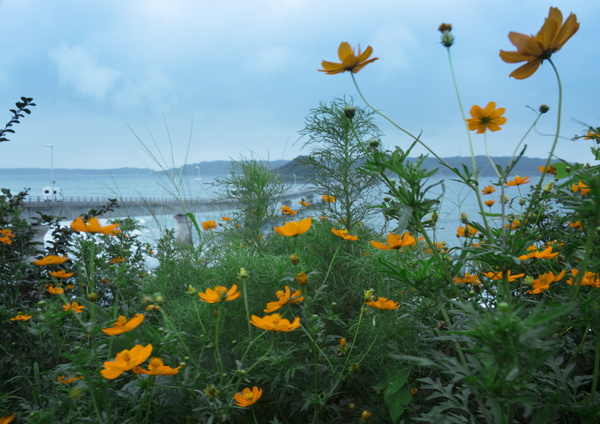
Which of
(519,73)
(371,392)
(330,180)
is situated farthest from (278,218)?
(519,73)

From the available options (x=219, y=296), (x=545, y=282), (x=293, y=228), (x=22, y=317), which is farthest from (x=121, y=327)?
(x=545, y=282)

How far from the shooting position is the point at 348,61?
927 millimetres

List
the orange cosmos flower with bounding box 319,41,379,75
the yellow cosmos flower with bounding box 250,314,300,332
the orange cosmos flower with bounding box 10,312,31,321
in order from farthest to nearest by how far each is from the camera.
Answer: the orange cosmos flower with bounding box 10,312,31,321 → the orange cosmos flower with bounding box 319,41,379,75 → the yellow cosmos flower with bounding box 250,314,300,332

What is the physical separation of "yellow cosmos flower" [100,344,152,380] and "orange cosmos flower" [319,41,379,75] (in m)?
0.72

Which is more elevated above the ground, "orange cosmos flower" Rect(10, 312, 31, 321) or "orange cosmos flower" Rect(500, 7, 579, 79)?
"orange cosmos flower" Rect(500, 7, 579, 79)

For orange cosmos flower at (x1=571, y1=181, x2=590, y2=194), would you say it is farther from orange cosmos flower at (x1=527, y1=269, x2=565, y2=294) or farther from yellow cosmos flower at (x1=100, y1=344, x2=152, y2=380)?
yellow cosmos flower at (x1=100, y1=344, x2=152, y2=380)

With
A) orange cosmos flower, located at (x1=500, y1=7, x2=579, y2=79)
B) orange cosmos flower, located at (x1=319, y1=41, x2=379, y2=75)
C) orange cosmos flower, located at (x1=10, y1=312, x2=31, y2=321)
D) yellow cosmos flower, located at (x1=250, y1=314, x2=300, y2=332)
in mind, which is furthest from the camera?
orange cosmos flower, located at (x1=10, y1=312, x2=31, y2=321)

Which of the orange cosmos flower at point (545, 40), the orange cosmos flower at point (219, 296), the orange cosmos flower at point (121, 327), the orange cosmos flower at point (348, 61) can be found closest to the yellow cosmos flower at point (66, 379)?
the orange cosmos flower at point (121, 327)

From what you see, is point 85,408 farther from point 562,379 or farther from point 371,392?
point 562,379

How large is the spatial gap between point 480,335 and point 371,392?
0.63 metres

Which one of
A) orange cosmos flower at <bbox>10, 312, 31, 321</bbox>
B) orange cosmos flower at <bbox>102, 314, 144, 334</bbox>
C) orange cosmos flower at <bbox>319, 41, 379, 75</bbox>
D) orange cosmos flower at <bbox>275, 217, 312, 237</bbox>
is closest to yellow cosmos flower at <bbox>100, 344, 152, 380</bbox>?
orange cosmos flower at <bbox>102, 314, 144, 334</bbox>

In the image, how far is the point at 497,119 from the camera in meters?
0.97

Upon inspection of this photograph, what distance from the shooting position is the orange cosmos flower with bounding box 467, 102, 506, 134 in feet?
3.14

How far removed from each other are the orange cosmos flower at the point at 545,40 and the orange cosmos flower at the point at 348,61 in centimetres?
31
